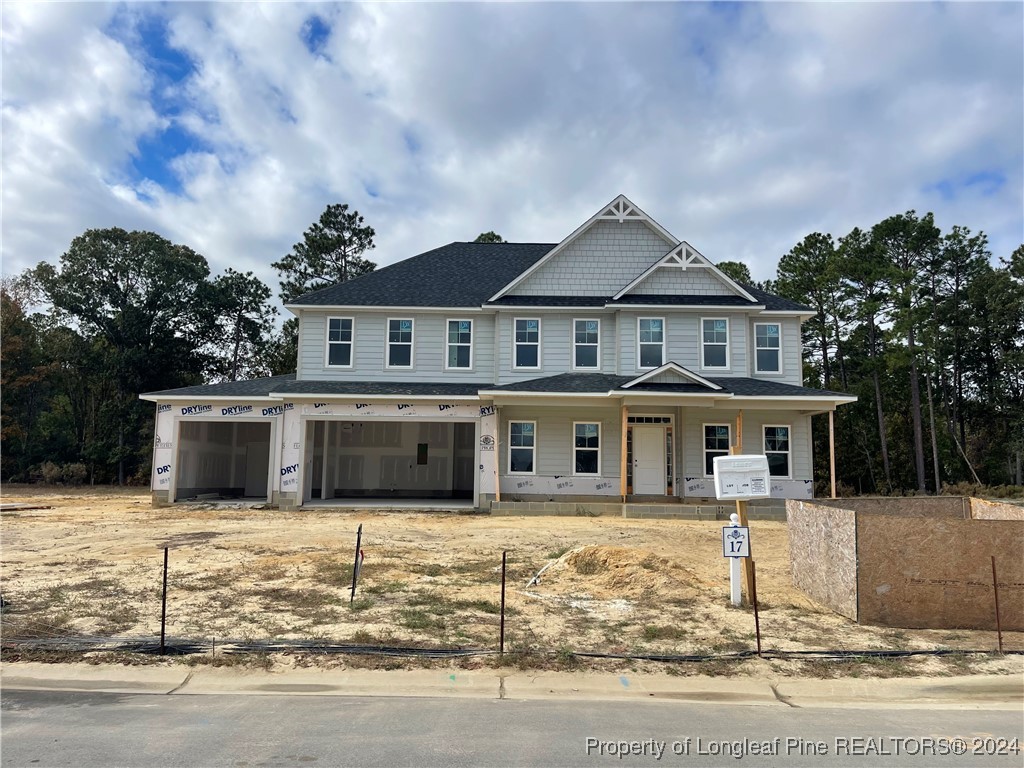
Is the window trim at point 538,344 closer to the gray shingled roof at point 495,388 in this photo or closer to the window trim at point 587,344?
the gray shingled roof at point 495,388

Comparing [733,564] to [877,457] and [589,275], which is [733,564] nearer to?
[589,275]

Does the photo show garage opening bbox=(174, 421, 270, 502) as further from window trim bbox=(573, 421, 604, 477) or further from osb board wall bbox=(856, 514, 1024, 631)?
osb board wall bbox=(856, 514, 1024, 631)

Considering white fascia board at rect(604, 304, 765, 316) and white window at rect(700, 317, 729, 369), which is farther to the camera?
white window at rect(700, 317, 729, 369)

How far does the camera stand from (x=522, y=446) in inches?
851

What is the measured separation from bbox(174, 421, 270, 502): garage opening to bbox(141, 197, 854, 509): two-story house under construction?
167 mm

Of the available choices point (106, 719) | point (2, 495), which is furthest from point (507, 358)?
point (2, 495)

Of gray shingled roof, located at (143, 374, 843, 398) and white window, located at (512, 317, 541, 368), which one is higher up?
white window, located at (512, 317, 541, 368)

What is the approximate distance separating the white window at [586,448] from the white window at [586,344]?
1.98m

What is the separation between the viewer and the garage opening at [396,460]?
25.9 meters

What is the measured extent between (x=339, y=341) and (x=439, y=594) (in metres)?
14.9

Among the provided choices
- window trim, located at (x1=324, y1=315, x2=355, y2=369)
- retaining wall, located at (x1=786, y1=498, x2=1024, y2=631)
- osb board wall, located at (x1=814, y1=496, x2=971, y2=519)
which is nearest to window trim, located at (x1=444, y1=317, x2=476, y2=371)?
window trim, located at (x1=324, y1=315, x2=355, y2=369)

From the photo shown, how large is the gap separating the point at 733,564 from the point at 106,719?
273 inches

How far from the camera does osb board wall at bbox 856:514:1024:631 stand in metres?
7.94

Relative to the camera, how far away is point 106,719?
5508 millimetres
